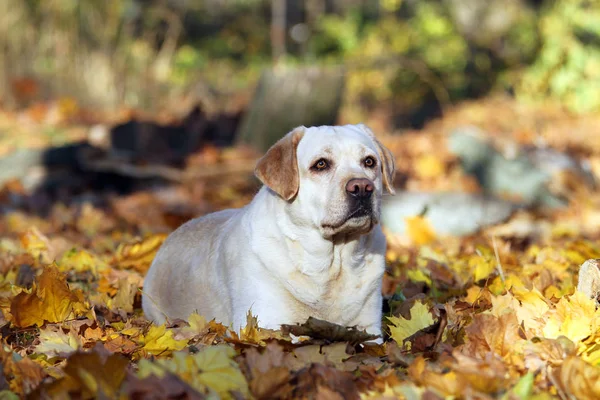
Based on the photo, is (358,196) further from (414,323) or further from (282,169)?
(414,323)

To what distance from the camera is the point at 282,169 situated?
3.75 metres

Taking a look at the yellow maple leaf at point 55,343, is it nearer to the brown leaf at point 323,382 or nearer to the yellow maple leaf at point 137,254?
the brown leaf at point 323,382

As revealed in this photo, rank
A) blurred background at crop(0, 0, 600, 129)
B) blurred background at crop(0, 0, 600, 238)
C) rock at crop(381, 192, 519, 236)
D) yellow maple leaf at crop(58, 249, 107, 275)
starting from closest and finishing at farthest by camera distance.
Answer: yellow maple leaf at crop(58, 249, 107, 275), rock at crop(381, 192, 519, 236), blurred background at crop(0, 0, 600, 238), blurred background at crop(0, 0, 600, 129)

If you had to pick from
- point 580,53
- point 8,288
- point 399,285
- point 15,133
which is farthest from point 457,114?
point 8,288

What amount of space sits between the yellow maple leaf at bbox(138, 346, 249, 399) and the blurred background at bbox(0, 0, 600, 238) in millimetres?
4341

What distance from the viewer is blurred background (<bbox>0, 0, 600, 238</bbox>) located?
9.45 metres

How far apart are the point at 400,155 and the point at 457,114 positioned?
5.11m

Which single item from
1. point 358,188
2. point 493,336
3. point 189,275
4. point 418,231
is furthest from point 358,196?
point 418,231

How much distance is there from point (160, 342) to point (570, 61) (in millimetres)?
14130

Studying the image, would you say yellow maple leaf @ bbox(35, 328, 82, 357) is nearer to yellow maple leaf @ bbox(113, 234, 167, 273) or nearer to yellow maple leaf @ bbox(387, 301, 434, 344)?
yellow maple leaf @ bbox(387, 301, 434, 344)

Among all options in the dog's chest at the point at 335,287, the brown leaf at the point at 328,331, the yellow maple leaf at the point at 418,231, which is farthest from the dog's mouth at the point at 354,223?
the yellow maple leaf at the point at 418,231

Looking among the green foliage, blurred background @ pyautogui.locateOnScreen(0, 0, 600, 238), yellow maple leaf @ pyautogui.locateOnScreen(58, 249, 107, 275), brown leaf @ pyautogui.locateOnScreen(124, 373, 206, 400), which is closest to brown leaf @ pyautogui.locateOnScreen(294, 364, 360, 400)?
brown leaf @ pyautogui.locateOnScreen(124, 373, 206, 400)

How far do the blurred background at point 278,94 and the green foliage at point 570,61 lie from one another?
0.03 meters

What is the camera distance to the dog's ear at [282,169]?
12.1 ft
